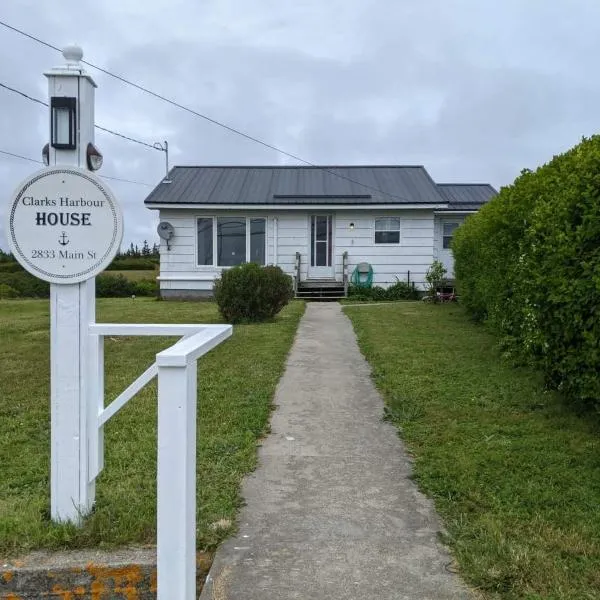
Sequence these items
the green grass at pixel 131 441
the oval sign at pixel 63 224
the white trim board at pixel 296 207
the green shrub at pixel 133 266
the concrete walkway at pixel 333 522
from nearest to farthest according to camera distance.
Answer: the concrete walkway at pixel 333 522, the oval sign at pixel 63 224, the green grass at pixel 131 441, the white trim board at pixel 296 207, the green shrub at pixel 133 266

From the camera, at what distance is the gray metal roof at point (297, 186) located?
1898 centimetres

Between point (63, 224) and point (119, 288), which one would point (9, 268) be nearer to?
point (119, 288)

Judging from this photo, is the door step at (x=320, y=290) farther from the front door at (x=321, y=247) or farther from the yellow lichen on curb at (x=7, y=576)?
the yellow lichen on curb at (x=7, y=576)

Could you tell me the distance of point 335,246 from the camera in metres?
19.4

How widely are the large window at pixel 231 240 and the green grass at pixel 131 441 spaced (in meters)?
9.40

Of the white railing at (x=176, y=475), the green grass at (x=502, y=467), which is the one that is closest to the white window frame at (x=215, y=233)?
the green grass at (x=502, y=467)

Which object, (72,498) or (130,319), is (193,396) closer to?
(72,498)

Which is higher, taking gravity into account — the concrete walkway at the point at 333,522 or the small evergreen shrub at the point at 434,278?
the small evergreen shrub at the point at 434,278

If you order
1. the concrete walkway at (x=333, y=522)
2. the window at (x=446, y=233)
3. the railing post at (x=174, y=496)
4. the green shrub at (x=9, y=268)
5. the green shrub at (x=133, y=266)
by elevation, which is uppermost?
the window at (x=446, y=233)

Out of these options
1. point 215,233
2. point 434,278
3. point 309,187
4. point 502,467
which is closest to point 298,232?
point 309,187

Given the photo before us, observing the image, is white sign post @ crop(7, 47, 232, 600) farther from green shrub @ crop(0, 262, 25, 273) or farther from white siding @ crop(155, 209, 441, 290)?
green shrub @ crop(0, 262, 25, 273)

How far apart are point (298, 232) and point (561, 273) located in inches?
576

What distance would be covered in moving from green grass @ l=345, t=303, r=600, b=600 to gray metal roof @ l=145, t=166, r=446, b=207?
11.3 meters

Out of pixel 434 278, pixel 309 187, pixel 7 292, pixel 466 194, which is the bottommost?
pixel 7 292
